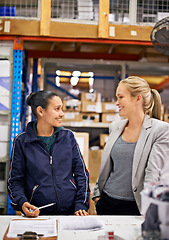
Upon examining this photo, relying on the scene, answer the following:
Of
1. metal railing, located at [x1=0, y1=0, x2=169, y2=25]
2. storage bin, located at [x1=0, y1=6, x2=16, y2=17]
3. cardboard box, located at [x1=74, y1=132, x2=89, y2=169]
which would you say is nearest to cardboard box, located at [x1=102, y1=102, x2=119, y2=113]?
cardboard box, located at [x1=74, y1=132, x2=89, y2=169]

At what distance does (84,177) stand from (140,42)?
7.12 feet

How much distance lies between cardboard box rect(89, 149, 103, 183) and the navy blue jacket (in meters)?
1.74

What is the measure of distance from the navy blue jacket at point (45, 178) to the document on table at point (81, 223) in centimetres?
31

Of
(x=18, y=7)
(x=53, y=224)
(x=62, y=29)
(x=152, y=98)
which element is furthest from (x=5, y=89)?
(x=53, y=224)

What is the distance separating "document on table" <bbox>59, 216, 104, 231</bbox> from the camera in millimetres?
1417

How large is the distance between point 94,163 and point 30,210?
216 centimetres

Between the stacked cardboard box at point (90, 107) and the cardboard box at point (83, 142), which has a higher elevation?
the stacked cardboard box at point (90, 107)

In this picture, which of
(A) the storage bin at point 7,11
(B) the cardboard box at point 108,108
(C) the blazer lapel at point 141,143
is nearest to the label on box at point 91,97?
(B) the cardboard box at point 108,108

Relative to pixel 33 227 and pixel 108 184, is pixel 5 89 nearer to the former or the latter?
pixel 108 184

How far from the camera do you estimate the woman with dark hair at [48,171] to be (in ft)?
6.17

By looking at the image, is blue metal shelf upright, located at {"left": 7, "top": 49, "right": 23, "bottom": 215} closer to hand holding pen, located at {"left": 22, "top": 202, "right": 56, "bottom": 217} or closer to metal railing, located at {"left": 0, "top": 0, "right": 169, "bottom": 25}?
metal railing, located at {"left": 0, "top": 0, "right": 169, "bottom": 25}

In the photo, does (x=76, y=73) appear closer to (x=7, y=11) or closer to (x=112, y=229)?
(x=7, y=11)

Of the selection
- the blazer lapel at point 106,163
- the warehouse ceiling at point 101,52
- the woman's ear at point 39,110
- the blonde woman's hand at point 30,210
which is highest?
the warehouse ceiling at point 101,52

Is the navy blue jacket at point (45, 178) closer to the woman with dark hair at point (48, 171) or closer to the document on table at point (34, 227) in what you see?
the woman with dark hair at point (48, 171)
